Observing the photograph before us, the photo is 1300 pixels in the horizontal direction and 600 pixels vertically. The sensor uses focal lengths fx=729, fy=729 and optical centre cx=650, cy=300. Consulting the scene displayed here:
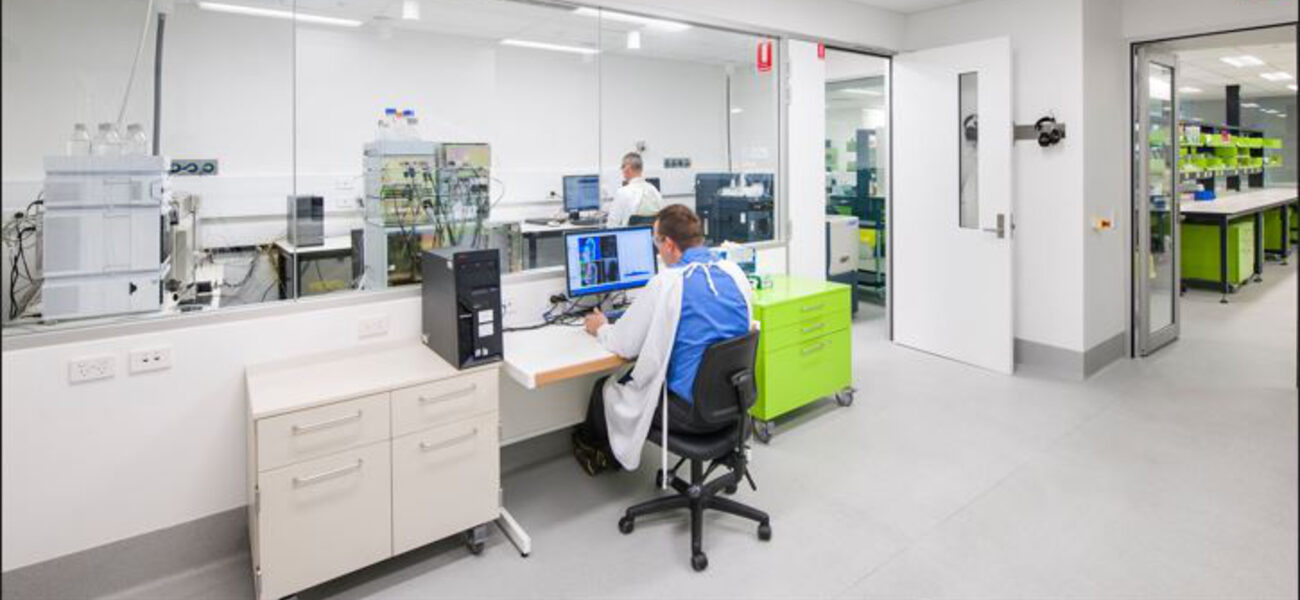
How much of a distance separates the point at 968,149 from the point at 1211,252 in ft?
13.3

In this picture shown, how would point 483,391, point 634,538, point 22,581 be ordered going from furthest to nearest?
point 634,538, point 483,391, point 22,581

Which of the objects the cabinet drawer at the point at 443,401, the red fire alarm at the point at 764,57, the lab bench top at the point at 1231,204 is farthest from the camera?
the lab bench top at the point at 1231,204

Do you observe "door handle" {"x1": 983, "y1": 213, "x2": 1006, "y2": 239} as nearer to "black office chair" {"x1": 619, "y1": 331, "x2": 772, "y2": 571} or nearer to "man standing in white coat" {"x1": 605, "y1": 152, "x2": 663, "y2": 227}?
"man standing in white coat" {"x1": 605, "y1": 152, "x2": 663, "y2": 227}

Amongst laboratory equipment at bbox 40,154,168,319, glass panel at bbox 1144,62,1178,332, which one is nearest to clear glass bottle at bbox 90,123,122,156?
laboratory equipment at bbox 40,154,168,319

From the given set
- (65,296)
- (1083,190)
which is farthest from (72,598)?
(1083,190)

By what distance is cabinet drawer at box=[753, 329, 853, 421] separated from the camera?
11.8ft

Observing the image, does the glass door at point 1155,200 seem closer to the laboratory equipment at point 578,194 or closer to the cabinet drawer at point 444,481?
the laboratory equipment at point 578,194

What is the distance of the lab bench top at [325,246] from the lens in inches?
120

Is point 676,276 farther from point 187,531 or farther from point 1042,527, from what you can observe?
point 187,531

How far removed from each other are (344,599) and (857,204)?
19.6 feet

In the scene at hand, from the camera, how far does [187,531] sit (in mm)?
2572

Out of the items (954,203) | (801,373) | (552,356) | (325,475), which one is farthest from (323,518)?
(954,203)

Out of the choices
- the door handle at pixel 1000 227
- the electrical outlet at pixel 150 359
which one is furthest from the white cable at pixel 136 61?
the door handle at pixel 1000 227

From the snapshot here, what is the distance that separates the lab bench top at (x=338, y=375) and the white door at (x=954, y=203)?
11.4 ft
